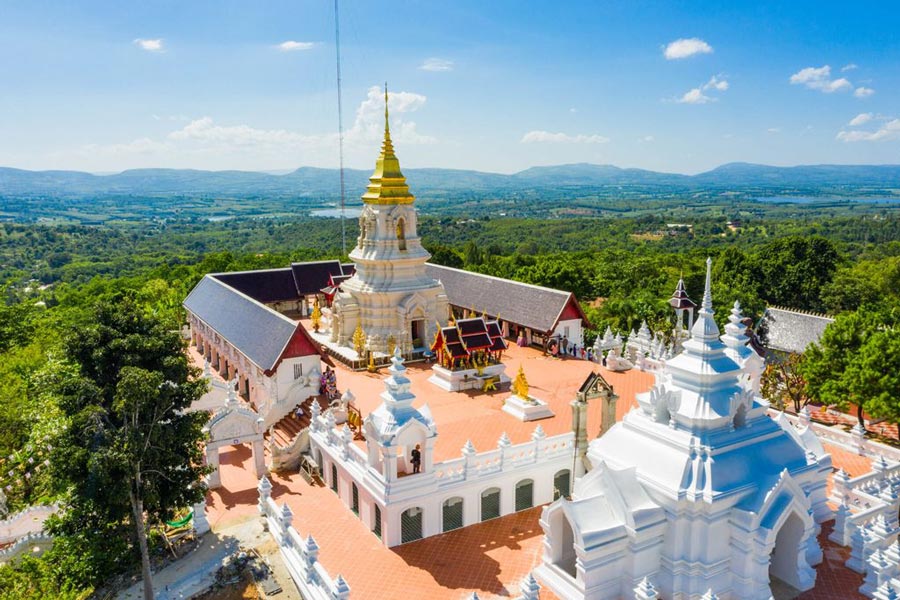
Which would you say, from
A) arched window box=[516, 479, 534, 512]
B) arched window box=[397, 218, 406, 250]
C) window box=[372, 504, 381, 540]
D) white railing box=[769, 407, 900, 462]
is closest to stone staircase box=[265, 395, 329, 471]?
window box=[372, 504, 381, 540]

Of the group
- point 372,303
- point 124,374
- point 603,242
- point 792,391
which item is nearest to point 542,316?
point 372,303

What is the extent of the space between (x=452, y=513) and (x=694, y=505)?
686 centimetres

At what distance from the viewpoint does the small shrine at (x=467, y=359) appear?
27344mm

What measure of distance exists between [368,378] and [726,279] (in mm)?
34109

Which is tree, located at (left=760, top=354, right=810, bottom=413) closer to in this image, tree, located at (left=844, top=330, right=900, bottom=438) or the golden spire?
tree, located at (left=844, top=330, right=900, bottom=438)

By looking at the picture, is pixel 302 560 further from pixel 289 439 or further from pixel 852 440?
pixel 852 440

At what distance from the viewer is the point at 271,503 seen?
18.5 meters

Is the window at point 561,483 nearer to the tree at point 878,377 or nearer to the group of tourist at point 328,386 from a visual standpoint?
the group of tourist at point 328,386

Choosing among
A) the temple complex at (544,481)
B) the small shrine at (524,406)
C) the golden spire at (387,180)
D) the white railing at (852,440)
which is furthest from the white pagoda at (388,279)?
the white railing at (852,440)

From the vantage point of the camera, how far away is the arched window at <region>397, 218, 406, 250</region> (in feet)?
107

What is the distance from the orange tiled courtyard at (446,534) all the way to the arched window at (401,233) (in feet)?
27.2

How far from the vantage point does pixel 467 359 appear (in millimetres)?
28047

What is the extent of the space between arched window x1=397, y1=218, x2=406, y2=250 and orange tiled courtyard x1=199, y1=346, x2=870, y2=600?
326 inches

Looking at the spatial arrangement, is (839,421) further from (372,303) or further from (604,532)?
(372,303)
